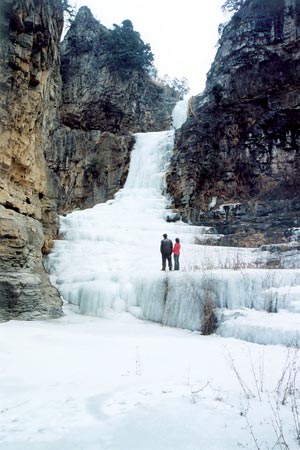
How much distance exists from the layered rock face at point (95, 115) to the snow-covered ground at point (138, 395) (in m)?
20.5

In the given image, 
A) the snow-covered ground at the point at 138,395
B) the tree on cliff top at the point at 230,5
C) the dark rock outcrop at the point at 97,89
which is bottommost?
the snow-covered ground at the point at 138,395

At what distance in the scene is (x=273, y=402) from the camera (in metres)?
4.03

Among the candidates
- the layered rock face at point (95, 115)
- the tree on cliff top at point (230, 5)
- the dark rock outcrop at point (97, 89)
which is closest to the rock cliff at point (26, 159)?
the layered rock face at point (95, 115)

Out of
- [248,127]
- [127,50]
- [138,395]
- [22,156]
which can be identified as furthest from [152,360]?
[127,50]

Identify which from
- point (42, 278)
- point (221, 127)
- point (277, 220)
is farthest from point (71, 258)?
point (221, 127)

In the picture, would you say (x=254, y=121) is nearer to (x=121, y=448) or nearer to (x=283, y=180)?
(x=283, y=180)

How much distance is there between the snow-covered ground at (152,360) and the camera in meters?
3.44

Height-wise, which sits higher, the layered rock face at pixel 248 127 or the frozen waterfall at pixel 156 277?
the layered rock face at pixel 248 127

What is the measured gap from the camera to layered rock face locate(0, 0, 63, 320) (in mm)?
9688

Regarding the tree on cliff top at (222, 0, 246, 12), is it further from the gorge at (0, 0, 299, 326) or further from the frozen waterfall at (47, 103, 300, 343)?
the frozen waterfall at (47, 103, 300, 343)

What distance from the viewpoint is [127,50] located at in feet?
104

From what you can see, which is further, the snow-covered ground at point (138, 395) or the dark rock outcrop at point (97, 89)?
the dark rock outcrop at point (97, 89)

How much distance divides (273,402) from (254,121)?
2021 cm

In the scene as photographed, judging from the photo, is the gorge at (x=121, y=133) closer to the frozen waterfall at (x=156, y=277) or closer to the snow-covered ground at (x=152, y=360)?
the frozen waterfall at (x=156, y=277)
